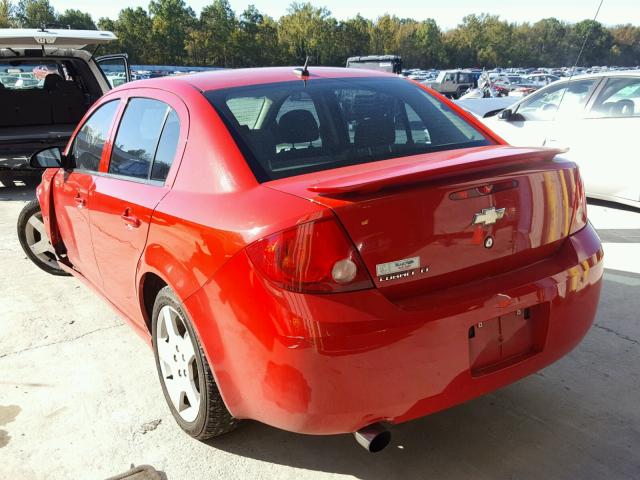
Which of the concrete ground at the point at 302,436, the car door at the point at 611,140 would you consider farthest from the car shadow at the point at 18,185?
the car door at the point at 611,140

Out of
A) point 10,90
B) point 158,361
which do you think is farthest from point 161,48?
point 158,361

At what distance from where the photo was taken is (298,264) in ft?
6.46

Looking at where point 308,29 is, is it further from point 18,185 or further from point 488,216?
point 488,216

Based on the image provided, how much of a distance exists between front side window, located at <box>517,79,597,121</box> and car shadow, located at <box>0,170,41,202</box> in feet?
22.1

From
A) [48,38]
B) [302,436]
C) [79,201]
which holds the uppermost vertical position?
[48,38]

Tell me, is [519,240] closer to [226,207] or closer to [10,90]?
[226,207]

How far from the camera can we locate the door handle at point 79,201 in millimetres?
3449

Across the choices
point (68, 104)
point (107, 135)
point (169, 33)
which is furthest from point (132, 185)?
point (169, 33)

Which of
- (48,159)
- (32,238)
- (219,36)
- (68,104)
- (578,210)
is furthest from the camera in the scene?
(219,36)

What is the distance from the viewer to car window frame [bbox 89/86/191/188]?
261 centimetres

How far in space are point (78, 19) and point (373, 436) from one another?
11364 centimetres

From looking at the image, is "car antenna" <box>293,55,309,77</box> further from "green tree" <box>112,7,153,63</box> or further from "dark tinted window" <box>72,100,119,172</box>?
"green tree" <box>112,7,153,63</box>

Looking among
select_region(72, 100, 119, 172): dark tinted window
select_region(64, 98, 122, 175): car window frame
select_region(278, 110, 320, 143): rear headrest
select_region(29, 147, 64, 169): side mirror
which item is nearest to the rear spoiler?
select_region(278, 110, 320, 143): rear headrest

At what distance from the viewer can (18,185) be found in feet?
31.1
